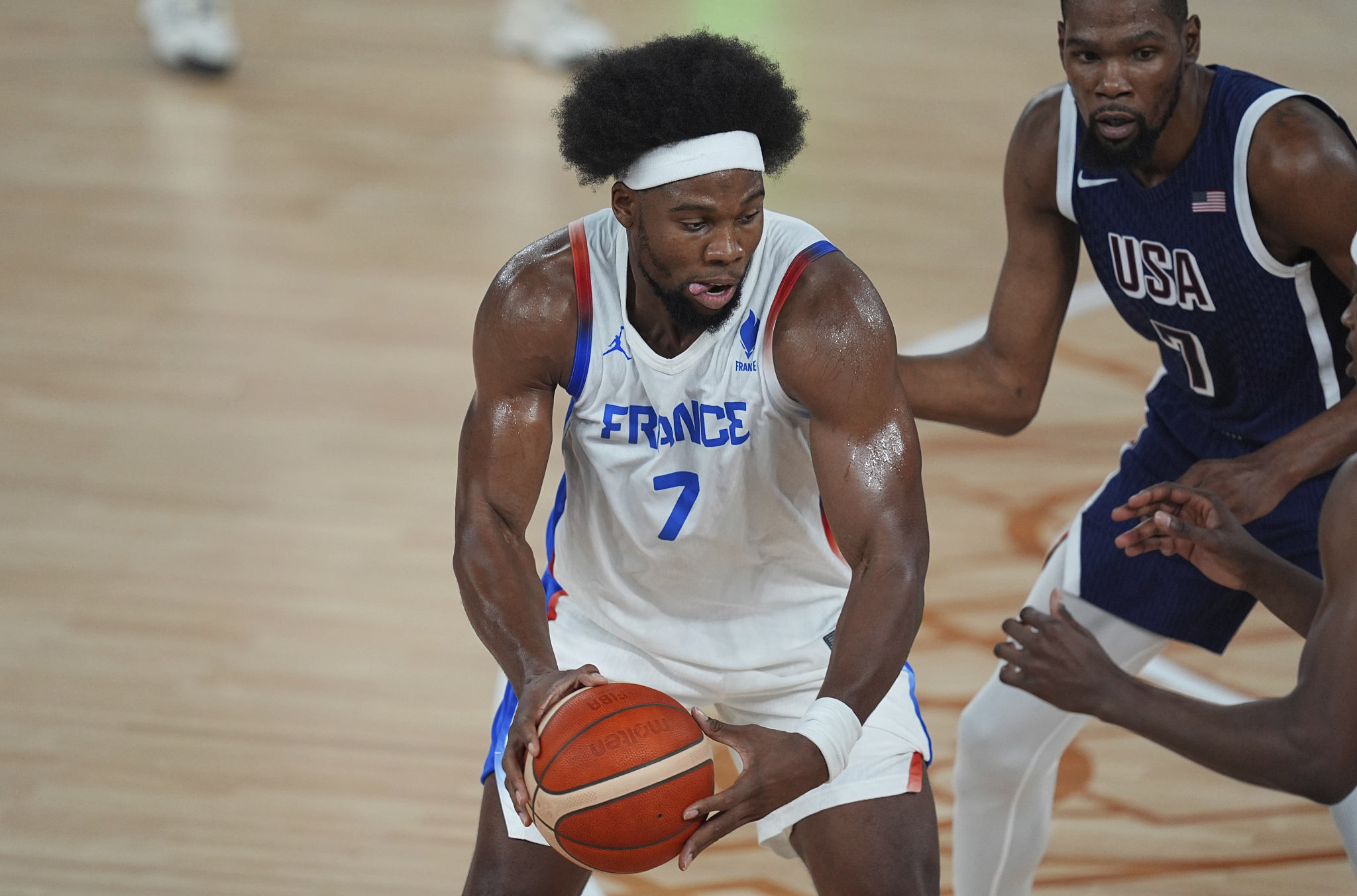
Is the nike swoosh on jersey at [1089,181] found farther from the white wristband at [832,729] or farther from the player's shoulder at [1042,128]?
→ the white wristband at [832,729]

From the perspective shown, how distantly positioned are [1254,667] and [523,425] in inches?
105

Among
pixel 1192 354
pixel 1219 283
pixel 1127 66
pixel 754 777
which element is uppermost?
pixel 1127 66

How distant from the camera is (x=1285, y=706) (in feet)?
8.80

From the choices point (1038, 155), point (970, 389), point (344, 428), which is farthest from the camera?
point (344, 428)

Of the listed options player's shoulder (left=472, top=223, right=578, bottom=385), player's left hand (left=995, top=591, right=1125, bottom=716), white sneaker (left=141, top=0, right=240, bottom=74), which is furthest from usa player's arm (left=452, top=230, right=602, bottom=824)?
white sneaker (left=141, top=0, right=240, bottom=74)

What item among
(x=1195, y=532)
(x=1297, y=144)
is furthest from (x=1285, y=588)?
(x=1297, y=144)

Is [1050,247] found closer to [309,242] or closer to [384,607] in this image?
[384,607]

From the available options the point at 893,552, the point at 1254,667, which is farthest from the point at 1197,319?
the point at 1254,667

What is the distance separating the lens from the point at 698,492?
294 centimetres

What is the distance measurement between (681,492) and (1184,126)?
4.02ft

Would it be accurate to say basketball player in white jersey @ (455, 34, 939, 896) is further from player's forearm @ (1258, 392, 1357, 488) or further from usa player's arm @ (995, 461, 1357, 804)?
player's forearm @ (1258, 392, 1357, 488)

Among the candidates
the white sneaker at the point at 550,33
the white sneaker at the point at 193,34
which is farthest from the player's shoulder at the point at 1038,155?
the white sneaker at the point at 193,34

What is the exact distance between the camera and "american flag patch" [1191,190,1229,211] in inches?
124

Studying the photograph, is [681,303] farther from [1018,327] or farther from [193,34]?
[193,34]
